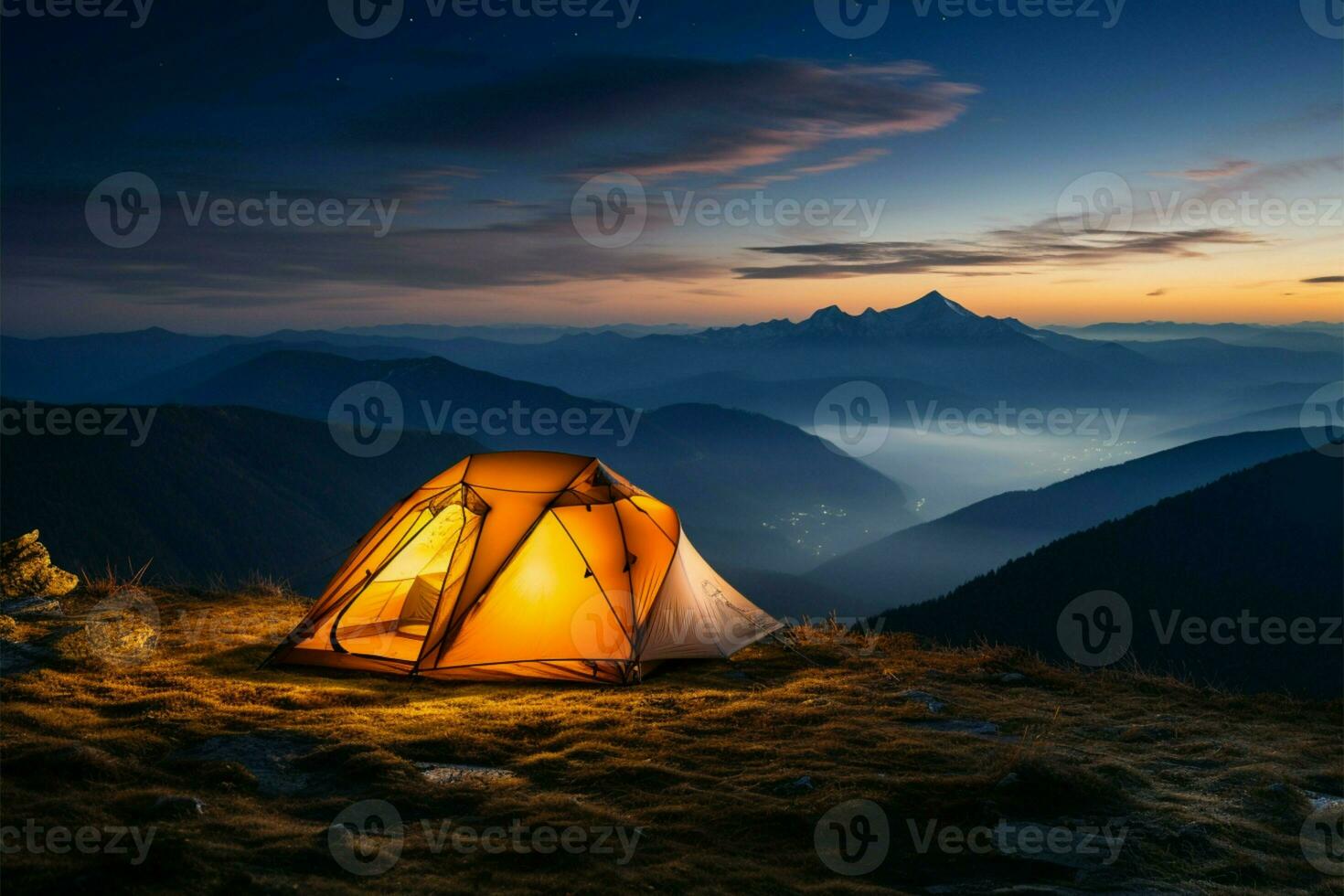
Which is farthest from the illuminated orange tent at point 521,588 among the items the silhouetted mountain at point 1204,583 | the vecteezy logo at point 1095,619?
the vecteezy logo at point 1095,619

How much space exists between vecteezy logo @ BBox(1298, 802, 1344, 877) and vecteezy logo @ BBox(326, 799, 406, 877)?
7538 mm

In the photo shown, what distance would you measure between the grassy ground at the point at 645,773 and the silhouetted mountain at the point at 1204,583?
3749 inches

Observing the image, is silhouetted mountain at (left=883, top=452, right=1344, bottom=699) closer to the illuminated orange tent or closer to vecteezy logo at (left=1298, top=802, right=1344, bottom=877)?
the illuminated orange tent

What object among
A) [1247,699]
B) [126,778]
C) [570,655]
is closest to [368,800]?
[126,778]

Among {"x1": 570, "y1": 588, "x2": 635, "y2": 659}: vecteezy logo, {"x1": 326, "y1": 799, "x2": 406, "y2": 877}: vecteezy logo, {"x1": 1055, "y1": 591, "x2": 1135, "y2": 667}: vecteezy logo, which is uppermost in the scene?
{"x1": 570, "y1": 588, "x2": 635, "y2": 659}: vecteezy logo

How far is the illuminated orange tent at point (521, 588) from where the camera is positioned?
545 inches

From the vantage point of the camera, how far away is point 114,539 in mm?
161500

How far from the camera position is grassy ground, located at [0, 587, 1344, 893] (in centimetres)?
685

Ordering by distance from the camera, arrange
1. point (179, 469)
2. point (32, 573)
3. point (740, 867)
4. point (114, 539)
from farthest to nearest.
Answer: point (179, 469) < point (114, 539) < point (32, 573) < point (740, 867)

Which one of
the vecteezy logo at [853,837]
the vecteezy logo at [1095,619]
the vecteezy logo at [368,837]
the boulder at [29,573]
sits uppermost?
the boulder at [29,573]

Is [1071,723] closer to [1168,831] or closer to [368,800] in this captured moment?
[1168,831]

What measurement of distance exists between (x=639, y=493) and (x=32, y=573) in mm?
11675

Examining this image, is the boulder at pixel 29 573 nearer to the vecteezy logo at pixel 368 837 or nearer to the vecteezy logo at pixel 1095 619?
the vecteezy logo at pixel 368 837

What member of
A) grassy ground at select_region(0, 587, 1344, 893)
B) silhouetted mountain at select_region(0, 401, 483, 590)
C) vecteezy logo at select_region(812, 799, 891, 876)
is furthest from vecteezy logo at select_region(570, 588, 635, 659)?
silhouetted mountain at select_region(0, 401, 483, 590)
